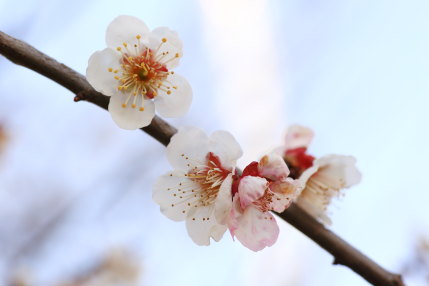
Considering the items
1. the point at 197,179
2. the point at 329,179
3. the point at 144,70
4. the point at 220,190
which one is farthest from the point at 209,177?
the point at 329,179

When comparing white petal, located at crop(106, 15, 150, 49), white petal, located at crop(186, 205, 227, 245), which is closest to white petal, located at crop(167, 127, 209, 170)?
white petal, located at crop(186, 205, 227, 245)

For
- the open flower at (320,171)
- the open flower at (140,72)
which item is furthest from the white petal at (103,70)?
the open flower at (320,171)

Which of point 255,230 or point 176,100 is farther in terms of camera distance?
point 176,100

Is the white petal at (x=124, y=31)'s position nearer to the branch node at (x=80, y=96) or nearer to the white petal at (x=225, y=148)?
the branch node at (x=80, y=96)

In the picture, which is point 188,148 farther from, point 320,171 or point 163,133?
point 320,171

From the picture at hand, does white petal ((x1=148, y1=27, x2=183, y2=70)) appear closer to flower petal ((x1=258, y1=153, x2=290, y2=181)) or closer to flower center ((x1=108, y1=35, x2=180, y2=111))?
flower center ((x1=108, y1=35, x2=180, y2=111))

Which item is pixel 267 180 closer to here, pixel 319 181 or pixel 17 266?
pixel 319 181
